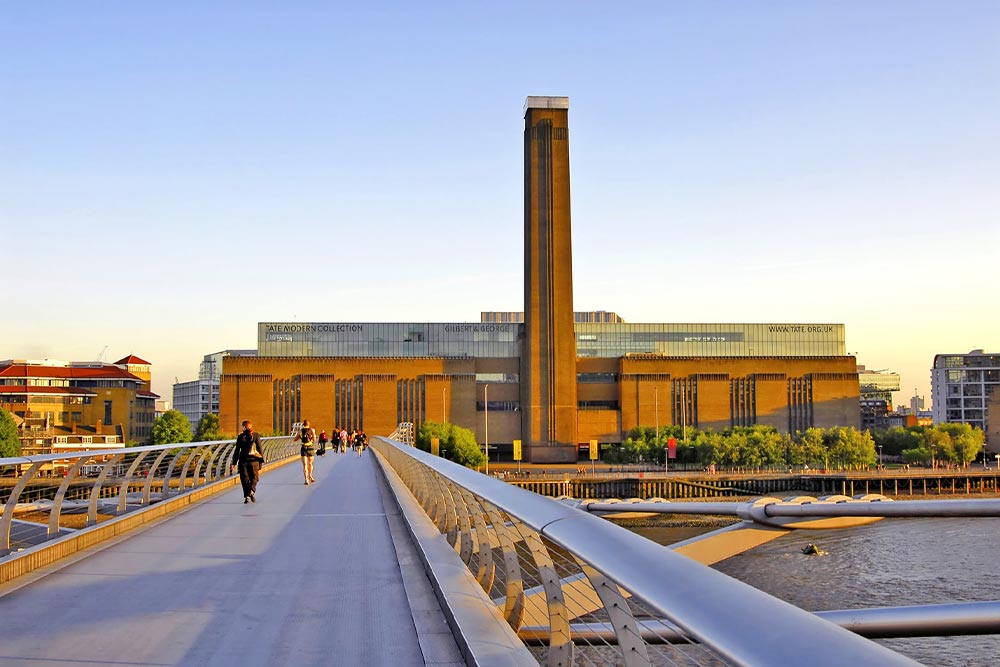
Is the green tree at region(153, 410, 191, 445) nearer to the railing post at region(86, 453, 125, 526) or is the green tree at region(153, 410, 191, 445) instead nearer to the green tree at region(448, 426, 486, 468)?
the green tree at region(448, 426, 486, 468)

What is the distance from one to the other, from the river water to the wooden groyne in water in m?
31.9

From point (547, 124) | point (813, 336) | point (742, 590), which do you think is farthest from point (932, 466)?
point (742, 590)

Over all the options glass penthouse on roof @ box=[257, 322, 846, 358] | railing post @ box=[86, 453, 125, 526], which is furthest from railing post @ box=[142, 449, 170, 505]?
→ glass penthouse on roof @ box=[257, 322, 846, 358]

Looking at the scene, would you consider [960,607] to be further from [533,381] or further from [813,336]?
[813,336]

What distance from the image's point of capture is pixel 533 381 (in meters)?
98.4

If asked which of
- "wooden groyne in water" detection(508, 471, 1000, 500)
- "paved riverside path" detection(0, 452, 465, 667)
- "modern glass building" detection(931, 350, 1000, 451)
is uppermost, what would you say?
"modern glass building" detection(931, 350, 1000, 451)

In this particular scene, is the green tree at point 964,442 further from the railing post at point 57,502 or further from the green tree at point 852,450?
the railing post at point 57,502

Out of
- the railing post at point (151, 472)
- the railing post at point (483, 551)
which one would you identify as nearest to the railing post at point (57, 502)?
the railing post at point (151, 472)

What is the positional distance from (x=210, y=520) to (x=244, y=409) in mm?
91864

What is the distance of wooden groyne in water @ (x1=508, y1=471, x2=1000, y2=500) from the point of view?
83750 mm

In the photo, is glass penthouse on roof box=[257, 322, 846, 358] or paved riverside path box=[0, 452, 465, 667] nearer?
paved riverside path box=[0, 452, 465, 667]

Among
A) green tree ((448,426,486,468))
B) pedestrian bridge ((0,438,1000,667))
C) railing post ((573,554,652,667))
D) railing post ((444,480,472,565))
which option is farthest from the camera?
green tree ((448,426,486,468))

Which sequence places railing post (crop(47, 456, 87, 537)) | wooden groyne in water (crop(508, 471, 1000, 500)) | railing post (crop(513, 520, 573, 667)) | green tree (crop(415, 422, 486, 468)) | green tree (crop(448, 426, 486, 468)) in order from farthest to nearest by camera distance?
green tree (crop(448, 426, 486, 468)) < green tree (crop(415, 422, 486, 468)) < wooden groyne in water (crop(508, 471, 1000, 500)) < railing post (crop(47, 456, 87, 537)) < railing post (crop(513, 520, 573, 667))

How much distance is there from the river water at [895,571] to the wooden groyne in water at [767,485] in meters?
31.9
